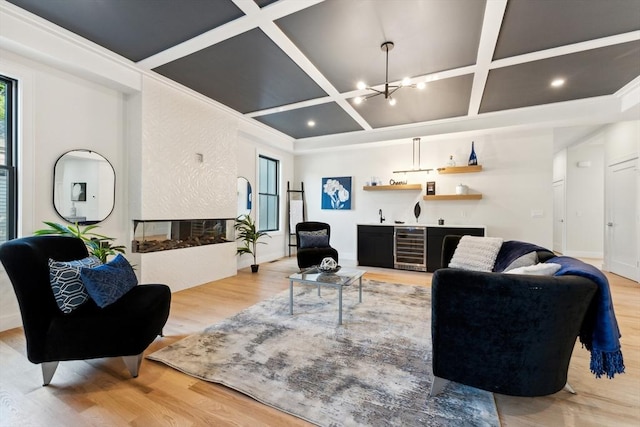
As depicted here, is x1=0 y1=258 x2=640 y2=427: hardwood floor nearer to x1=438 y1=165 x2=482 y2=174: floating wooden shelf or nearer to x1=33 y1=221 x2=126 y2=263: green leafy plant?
x1=33 y1=221 x2=126 y2=263: green leafy plant

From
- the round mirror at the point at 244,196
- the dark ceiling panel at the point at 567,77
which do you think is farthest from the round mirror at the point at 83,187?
the dark ceiling panel at the point at 567,77

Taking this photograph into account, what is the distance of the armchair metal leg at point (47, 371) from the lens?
6.01ft

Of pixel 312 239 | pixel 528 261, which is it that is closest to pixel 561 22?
pixel 528 261

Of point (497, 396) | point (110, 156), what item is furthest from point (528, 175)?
point (110, 156)

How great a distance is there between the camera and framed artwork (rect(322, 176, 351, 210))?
21.8ft

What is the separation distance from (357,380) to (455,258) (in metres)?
2.13

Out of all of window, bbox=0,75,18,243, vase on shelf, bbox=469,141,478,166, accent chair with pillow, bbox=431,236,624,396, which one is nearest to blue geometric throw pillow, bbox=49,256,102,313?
window, bbox=0,75,18,243

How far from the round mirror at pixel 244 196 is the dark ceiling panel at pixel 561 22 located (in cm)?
450

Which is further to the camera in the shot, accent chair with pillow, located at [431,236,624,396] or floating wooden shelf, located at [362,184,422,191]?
floating wooden shelf, located at [362,184,422,191]

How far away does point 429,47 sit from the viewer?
2918mm

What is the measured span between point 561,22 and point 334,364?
3571 millimetres

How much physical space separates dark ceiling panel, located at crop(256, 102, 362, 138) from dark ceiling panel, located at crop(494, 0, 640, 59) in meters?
2.45

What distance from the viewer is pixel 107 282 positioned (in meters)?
2.01

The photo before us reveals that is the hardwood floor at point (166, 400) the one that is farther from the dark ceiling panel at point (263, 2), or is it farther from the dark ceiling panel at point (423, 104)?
the dark ceiling panel at point (423, 104)
